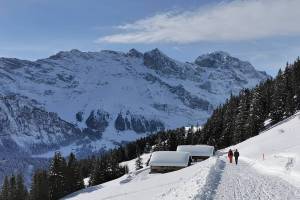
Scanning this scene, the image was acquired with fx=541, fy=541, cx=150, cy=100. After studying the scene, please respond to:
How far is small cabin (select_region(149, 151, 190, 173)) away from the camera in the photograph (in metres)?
84.4

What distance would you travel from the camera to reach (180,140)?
176375 millimetres

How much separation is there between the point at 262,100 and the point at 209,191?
354ft

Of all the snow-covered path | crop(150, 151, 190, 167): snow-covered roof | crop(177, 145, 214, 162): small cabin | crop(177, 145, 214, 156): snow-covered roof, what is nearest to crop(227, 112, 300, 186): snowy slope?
the snow-covered path

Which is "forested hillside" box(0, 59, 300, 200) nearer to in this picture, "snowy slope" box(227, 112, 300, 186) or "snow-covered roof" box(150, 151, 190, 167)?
"snowy slope" box(227, 112, 300, 186)

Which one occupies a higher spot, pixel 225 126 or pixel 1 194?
pixel 225 126

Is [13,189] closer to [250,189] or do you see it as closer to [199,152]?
[199,152]

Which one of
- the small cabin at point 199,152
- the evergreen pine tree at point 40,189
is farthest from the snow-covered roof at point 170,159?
the evergreen pine tree at point 40,189

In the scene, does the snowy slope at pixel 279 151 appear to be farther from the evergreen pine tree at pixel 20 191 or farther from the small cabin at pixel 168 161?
the evergreen pine tree at pixel 20 191

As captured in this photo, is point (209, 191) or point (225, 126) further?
point (225, 126)

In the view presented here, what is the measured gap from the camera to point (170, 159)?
8512 centimetres

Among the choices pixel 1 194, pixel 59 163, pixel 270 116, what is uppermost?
pixel 270 116

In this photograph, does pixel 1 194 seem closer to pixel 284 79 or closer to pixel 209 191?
pixel 284 79

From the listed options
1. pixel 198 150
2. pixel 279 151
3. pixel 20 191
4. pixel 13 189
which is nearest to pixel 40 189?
pixel 20 191

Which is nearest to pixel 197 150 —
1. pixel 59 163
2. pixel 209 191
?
pixel 59 163
